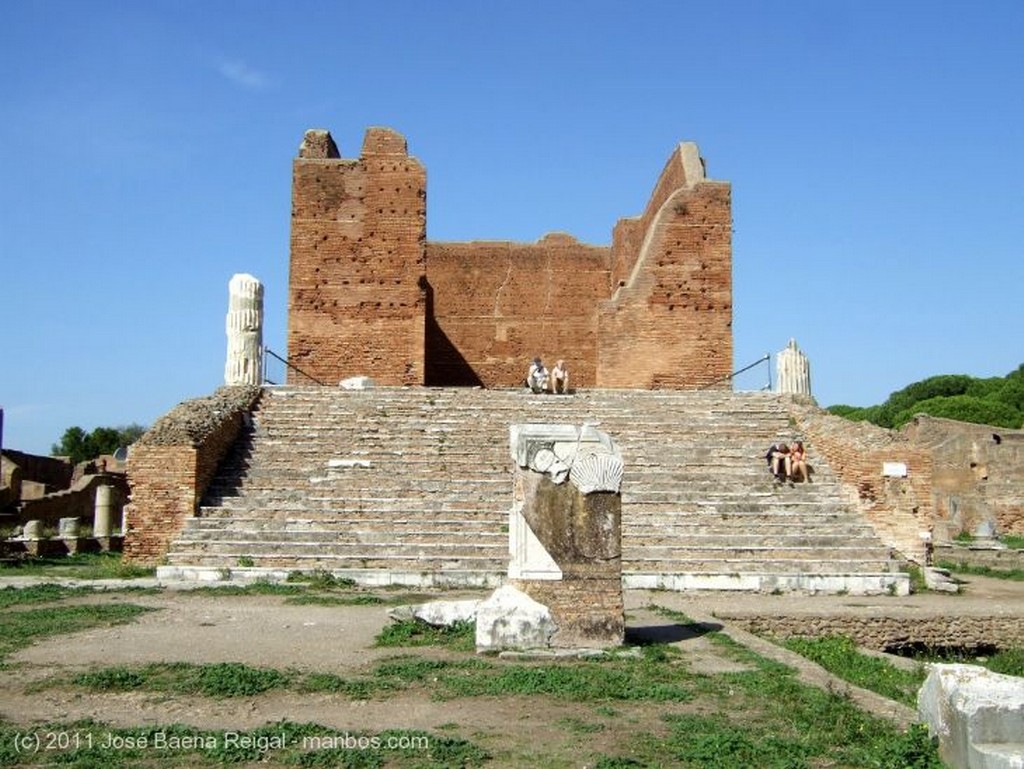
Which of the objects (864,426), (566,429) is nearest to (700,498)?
(864,426)

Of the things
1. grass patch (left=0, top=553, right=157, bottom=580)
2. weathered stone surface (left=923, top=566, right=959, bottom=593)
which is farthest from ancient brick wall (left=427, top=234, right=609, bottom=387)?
weathered stone surface (left=923, top=566, right=959, bottom=593)

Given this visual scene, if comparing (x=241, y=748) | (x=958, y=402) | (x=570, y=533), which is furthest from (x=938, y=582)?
(x=958, y=402)

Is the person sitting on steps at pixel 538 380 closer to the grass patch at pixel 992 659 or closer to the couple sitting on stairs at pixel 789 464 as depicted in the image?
the couple sitting on stairs at pixel 789 464

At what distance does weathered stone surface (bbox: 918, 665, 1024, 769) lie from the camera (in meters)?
3.87

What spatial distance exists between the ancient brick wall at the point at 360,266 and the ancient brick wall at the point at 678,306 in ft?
12.6

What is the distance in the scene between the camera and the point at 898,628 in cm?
916

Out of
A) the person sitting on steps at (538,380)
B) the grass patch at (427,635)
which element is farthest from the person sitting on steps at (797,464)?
the grass patch at (427,635)

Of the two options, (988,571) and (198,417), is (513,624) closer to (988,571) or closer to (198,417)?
(198,417)

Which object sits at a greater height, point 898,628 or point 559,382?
point 559,382

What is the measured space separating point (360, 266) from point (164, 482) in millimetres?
8376

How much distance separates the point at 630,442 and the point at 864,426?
10.7 feet

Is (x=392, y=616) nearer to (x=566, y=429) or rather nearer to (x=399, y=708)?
(x=566, y=429)

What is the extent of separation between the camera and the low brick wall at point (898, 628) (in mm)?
8930

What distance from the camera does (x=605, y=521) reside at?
6980mm
